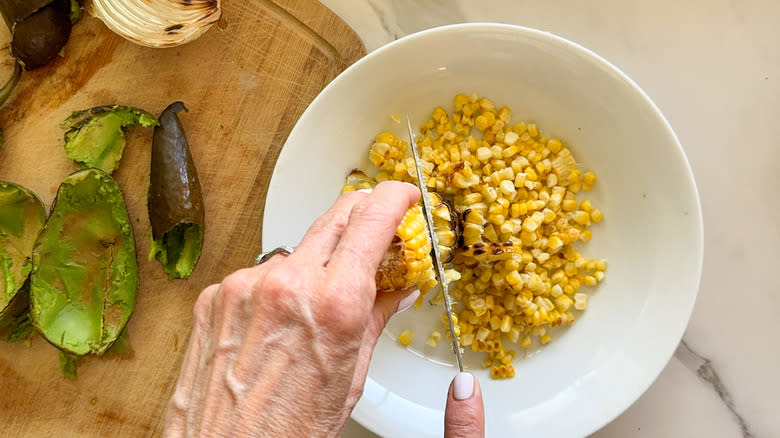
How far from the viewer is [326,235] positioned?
1131 mm

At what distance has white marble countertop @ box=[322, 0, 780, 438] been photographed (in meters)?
1.83

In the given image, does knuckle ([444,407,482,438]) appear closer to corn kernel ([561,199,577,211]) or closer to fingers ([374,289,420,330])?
fingers ([374,289,420,330])

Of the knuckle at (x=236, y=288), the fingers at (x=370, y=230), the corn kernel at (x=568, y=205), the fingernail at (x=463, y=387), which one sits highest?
the fingers at (x=370, y=230)

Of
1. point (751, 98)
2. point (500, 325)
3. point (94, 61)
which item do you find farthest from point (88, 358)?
point (751, 98)

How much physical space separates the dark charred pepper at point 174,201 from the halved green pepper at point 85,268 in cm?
11

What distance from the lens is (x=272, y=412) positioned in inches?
41.3

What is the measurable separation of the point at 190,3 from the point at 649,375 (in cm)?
155

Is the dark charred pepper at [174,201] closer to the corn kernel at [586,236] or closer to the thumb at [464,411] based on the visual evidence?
the thumb at [464,411]

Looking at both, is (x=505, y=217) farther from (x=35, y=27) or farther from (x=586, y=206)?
(x=35, y=27)

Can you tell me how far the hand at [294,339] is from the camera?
3.43 ft

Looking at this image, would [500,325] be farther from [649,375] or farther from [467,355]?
[649,375]

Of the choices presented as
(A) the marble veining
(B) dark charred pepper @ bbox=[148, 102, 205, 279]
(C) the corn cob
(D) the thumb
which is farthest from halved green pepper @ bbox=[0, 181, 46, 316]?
(A) the marble veining

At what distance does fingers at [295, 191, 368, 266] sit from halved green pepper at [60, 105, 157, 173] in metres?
0.84

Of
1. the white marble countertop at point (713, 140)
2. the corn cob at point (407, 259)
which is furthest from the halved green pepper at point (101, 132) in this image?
the corn cob at point (407, 259)
